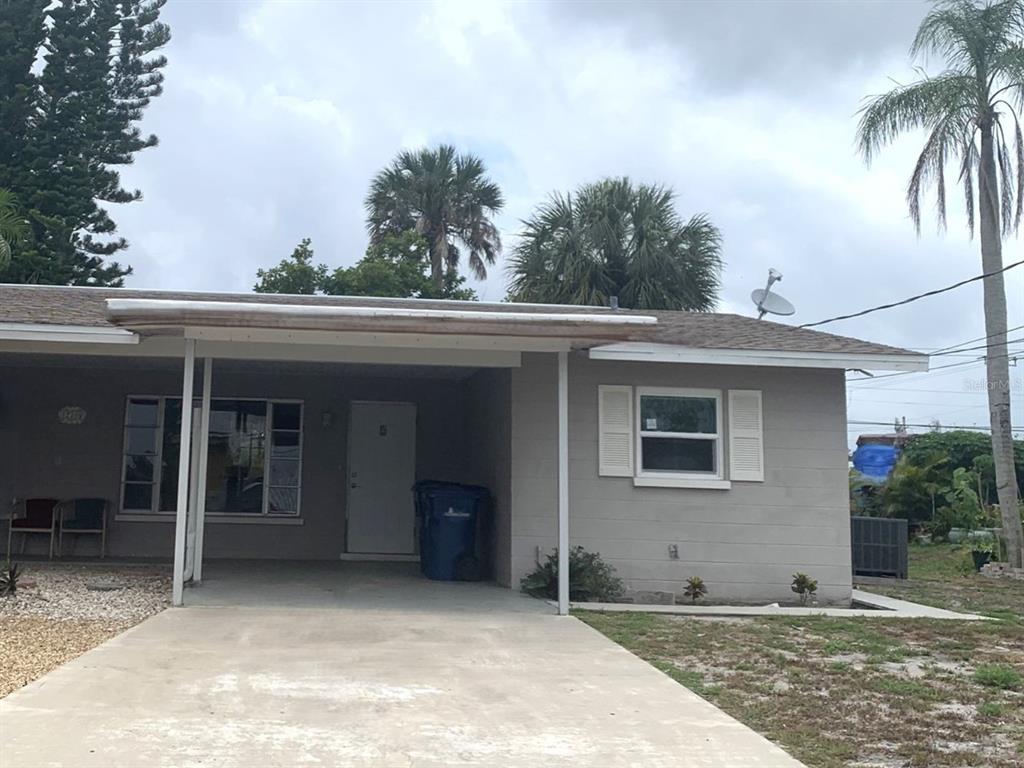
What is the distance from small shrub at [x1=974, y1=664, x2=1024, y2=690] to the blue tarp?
831 inches

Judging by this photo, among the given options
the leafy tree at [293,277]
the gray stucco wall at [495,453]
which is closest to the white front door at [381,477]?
the gray stucco wall at [495,453]

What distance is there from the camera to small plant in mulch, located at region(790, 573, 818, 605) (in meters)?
10.3

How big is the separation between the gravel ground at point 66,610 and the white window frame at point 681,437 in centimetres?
491

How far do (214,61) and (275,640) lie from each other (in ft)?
39.7

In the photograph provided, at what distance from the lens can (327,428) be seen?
13070mm

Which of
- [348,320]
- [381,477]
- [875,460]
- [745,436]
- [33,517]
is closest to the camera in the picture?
[348,320]

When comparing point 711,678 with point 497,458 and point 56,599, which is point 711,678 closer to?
point 497,458

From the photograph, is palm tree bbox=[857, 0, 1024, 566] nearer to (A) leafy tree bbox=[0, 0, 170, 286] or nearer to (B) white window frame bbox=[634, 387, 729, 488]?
(B) white window frame bbox=[634, 387, 729, 488]

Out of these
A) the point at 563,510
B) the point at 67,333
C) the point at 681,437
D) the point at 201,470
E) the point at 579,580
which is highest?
the point at 67,333

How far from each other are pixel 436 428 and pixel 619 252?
9.33 metres

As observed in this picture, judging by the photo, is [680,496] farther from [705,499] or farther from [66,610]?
[66,610]

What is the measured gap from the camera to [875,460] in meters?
27.5

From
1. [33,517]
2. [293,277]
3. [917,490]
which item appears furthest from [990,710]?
[293,277]

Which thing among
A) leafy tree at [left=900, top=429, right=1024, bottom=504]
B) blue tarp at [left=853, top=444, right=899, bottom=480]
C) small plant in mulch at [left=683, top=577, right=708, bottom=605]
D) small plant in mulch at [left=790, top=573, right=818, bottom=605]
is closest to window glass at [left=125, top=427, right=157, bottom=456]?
small plant in mulch at [left=683, top=577, right=708, bottom=605]
